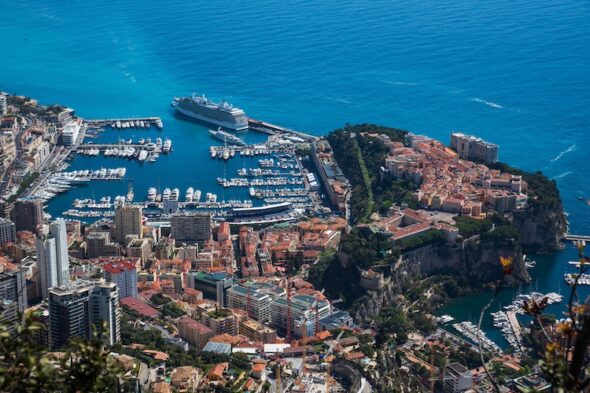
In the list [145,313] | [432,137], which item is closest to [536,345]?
[145,313]

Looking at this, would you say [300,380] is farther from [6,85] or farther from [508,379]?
[6,85]

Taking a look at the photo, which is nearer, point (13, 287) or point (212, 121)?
point (13, 287)

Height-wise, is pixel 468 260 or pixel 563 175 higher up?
pixel 563 175

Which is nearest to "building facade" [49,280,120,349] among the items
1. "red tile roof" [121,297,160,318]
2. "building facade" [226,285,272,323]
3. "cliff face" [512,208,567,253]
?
"red tile roof" [121,297,160,318]

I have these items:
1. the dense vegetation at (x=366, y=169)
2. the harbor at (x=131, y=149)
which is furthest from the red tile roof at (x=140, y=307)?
the harbor at (x=131, y=149)

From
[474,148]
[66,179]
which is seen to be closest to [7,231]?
[66,179]

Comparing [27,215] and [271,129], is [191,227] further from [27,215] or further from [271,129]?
[271,129]
